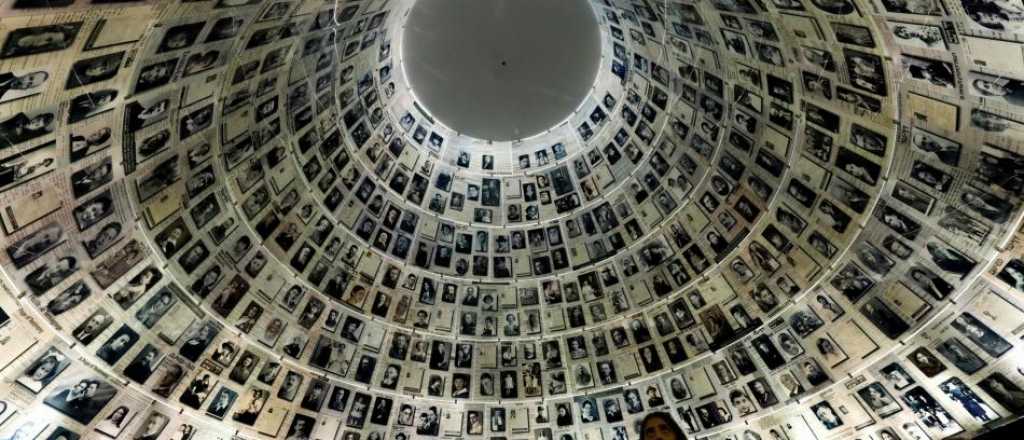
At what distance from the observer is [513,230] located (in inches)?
827

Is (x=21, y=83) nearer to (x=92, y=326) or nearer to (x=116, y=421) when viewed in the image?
(x=92, y=326)

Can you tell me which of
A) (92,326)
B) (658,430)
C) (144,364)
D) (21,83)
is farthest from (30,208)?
(658,430)

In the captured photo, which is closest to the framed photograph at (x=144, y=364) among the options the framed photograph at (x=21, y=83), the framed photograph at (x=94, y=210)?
the framed photograph at (x=94, y=210)

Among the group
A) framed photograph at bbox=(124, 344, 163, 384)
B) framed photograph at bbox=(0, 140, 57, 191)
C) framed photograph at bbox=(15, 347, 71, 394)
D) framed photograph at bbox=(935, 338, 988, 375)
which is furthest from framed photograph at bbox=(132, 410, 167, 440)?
framed photograph at bbox=(935, 338, 988, 375)

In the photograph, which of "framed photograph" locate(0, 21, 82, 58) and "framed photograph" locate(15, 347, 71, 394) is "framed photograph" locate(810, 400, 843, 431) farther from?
"framed photograph" locate(0, 21, 82, 58)

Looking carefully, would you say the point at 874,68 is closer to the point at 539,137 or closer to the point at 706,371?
the point at 706,371

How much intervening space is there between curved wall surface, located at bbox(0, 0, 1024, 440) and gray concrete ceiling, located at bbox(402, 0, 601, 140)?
569 millimetres

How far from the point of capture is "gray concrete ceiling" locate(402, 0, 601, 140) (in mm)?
19531

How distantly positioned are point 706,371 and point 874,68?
9.97 meters

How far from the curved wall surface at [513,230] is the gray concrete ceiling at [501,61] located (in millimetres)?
569

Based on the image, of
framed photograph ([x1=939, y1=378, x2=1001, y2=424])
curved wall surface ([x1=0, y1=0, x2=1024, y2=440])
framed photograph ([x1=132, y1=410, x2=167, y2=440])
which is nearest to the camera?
curved wall surface ([x1=0, y1=0, x2=1024, y2=440])

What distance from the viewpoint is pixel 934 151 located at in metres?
12.2

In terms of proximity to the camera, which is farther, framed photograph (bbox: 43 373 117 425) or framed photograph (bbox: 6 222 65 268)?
framed photograph (bbox: 43 373 117 425)

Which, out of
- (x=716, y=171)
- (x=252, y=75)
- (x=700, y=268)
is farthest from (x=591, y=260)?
(x=252, y=75)
